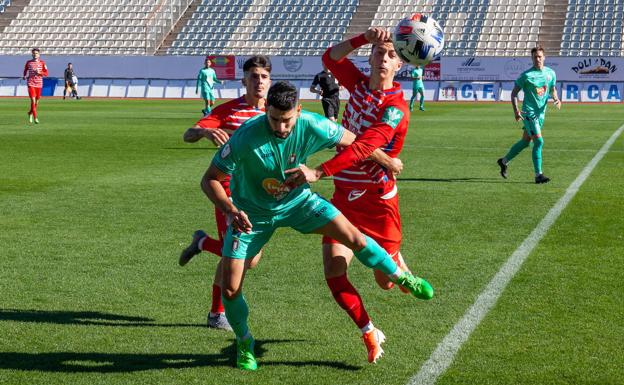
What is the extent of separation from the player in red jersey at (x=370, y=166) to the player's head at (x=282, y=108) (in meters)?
0.88

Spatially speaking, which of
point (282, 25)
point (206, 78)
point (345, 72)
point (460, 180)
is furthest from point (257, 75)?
point (282, 25)

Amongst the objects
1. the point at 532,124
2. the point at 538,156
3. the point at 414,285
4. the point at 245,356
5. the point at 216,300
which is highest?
the point at 414,285

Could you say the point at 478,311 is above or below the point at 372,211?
below

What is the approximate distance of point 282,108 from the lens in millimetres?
5066

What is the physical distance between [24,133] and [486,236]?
16324 millimetres

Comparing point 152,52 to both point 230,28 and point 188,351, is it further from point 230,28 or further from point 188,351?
point 188,351

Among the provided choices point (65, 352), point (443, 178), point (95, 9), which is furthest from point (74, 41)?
point (65, 352)

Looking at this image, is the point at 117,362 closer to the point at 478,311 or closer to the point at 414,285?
the point at 414,285

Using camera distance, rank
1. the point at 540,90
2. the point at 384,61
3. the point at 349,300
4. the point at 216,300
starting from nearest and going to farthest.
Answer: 1. the point at 349,300
2. the point at 384,61
3. the point at 216,300
4. the point at 540,90

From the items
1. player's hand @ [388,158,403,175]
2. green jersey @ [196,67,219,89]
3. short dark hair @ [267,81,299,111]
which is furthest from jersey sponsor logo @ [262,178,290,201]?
green jersey @ [196,67,219,89]

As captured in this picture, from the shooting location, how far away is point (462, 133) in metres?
24.3

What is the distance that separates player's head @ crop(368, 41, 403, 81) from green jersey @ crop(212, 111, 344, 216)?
843mm

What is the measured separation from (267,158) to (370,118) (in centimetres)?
118

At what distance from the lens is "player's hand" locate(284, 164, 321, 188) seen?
514cm
